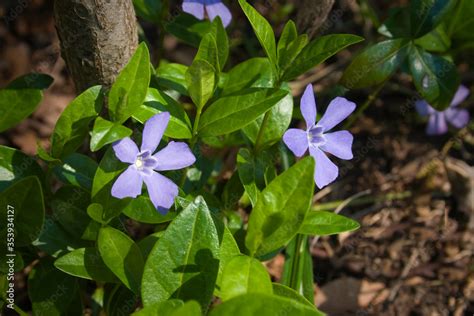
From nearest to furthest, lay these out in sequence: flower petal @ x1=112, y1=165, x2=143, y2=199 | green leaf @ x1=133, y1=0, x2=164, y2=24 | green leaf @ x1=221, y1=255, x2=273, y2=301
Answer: green leaf @ x1=221, y1=255, x2=273, y2=301, flower petal @ x1=112, y1=165, x2=143, y2=199, green leaf @ x1=133, y1=0, x2=164, y2=24

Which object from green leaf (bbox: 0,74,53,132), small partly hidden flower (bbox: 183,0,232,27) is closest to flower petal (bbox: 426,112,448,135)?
small partly hidden flower (bbox: 183,0,232,27)

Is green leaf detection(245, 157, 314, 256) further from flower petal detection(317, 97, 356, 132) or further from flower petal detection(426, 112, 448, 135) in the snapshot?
flower petal detection(426, 112, 448, 135)

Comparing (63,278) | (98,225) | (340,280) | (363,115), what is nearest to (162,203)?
(98,225)

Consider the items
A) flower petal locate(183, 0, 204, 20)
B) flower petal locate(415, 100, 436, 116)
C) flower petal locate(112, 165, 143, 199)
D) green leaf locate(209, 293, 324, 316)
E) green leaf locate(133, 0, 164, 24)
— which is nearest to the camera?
green leaf locate(209, 293, 324, 316)

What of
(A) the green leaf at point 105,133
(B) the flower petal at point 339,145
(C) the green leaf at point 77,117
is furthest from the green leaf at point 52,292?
(B) the flower petal at point 339,145

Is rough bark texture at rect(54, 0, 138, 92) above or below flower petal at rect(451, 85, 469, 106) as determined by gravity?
above

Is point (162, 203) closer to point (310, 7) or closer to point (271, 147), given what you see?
point (271, 147)

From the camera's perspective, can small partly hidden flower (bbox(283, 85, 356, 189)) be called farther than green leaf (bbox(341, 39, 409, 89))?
No

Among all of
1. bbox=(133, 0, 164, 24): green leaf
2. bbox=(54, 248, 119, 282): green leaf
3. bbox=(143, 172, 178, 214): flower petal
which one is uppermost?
bbox=(133, 0, 164, 24): green leaf

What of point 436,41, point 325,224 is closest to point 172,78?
point 325,224
